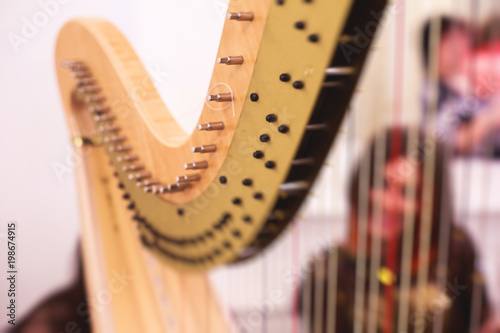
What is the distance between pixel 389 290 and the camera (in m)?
1.67

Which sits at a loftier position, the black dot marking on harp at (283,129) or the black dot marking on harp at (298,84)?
the black dot marking on harp at (298,84)

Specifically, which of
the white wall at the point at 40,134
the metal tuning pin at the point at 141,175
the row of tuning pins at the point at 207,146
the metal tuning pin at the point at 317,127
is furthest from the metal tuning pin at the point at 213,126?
the white wall at the point at 40,134

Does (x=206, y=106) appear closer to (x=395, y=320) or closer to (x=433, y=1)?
(x=433, y=1)

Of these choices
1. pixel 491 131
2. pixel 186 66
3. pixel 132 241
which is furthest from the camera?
pixel 491 131

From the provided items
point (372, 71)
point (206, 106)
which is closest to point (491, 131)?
point (372, 71)

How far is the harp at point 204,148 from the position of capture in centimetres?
43

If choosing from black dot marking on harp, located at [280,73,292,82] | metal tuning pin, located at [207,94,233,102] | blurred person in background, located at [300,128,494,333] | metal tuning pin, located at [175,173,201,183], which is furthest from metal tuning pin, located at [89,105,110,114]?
blurred person in background, located at [300,128,494,333]

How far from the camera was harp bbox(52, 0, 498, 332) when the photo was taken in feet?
1.43

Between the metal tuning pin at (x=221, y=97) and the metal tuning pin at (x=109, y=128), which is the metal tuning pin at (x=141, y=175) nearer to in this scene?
the metal tuning pin at (x=109, y=128)

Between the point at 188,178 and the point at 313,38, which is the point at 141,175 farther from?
the point at 313,38

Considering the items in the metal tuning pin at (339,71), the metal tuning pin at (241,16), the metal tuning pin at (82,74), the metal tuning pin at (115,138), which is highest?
the metal tuning pin at (241,16)

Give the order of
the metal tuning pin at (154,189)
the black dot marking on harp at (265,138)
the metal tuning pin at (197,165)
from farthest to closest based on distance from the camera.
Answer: the metal tuning pin at (154,189), the metal tuning pin at (197,165), the black dot marking on harp at (265,138)

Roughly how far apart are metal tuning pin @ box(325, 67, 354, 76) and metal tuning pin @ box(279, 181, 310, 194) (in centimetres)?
15

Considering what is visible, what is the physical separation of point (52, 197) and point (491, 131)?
123 cm
